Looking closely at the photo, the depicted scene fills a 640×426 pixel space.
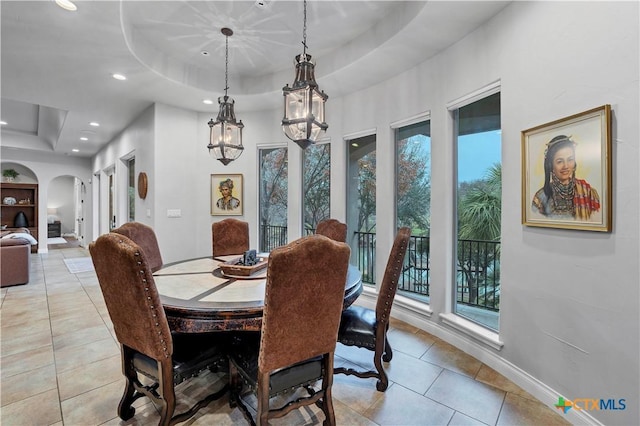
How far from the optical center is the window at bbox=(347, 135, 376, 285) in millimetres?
3908

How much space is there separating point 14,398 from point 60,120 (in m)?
5.82

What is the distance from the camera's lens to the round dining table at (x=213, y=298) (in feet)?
4.97

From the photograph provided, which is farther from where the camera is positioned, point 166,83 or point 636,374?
point 166,83

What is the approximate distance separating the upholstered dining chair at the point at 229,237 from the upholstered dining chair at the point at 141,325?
1791mm

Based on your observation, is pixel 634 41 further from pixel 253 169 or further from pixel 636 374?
pixel 253 169

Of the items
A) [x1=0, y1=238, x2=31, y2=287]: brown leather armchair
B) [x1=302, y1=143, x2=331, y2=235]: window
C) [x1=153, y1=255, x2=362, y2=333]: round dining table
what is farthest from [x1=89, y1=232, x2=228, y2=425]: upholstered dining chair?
[x1=0, y1=238, x2=31, y2=287]: brown leather armchair

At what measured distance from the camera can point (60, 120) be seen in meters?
5.74

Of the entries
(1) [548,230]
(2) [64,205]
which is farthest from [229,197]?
(2) [64,205]

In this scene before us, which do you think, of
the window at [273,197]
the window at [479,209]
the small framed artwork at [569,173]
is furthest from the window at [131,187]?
the small framed artwork at [569,173]

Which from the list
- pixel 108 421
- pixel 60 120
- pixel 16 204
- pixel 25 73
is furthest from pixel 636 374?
pixel 16 204

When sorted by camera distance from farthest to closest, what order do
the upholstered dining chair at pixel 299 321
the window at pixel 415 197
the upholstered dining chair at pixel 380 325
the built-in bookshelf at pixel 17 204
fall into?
the built-in bookshelf at pixel 17 204, the window at pixel 415 197, the upholstered dining chair at pixel 380 325, the upholstered dining chair at pixel 299 321

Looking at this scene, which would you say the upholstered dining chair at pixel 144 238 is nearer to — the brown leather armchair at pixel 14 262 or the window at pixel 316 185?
the window at pixel 316 185

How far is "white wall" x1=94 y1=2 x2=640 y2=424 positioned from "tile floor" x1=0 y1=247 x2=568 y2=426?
0.28 m

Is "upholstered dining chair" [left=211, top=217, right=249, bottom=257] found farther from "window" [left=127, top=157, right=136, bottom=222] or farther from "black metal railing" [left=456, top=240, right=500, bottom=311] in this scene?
"window" [left=127, top=157, right=136, bottom=222]
